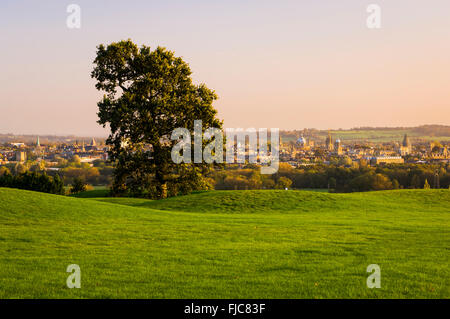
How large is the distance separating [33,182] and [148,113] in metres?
17.4

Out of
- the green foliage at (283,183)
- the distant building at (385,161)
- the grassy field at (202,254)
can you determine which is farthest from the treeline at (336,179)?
the grassy field at (202,254)

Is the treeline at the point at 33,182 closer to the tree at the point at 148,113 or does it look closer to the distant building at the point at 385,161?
the tree at the point at 148,113

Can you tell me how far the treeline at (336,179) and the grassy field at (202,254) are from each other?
55.6 meters

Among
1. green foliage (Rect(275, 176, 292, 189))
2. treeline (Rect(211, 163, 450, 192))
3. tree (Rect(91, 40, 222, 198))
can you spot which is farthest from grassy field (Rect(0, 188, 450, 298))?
green foliage (Rect(275, 176, 292, 189))

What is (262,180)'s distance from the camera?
8731 cm

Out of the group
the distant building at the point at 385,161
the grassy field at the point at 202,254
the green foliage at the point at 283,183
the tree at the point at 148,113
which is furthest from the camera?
the distant building at the point at 385,161

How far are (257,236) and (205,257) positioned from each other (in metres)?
5.28

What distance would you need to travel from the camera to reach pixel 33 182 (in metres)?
49.2

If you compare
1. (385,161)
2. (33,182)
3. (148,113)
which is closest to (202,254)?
(148,113)

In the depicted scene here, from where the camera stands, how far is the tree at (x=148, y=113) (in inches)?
1670

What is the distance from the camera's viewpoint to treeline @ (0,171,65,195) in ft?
160

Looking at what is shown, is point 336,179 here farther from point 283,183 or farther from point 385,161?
point 385,161
